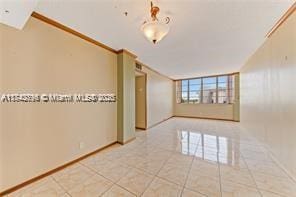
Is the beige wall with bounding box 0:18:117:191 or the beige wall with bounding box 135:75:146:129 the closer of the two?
the beige wall with bounding box 0:18:117:191

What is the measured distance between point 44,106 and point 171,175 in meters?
2.34

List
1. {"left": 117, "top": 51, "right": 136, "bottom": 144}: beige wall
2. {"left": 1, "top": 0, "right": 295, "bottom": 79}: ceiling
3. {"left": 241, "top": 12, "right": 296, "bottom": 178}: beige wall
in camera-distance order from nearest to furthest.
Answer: {"left": 1, "top": 0, "right": 295, "bottom": 79}: ceiling < {"left": 241, "top": 12, "right": 296, "bottom": 178}: beige wall < {"left": 117, "top": 51, "right": 136, "bottom": 144}: beige wall

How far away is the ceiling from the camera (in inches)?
74.4

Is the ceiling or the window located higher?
the ceiling

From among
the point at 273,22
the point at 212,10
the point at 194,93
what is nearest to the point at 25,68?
the point at 212,10

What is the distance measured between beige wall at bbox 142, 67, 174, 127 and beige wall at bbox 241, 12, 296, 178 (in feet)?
12.0

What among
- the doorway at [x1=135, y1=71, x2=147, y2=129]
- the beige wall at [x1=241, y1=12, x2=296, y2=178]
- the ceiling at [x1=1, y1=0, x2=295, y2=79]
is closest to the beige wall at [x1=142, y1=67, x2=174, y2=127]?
the doorway at [x1=135, y1=71, x2=147, y2=129]

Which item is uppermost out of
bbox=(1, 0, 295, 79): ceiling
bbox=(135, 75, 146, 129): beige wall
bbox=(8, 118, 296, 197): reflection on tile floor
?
bbox=(1, 0, 295, 79): ceiling

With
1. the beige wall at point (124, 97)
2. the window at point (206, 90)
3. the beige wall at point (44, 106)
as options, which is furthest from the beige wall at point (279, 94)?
the window at point (206, 90)

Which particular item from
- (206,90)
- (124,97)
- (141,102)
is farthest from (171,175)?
(206,90)

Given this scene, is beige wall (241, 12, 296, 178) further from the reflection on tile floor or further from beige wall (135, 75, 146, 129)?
beige wall (135, 75, 146, 129)

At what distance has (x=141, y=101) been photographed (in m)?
5.54

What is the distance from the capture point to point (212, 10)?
2023mm

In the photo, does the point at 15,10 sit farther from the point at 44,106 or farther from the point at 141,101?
the point at 141,101
